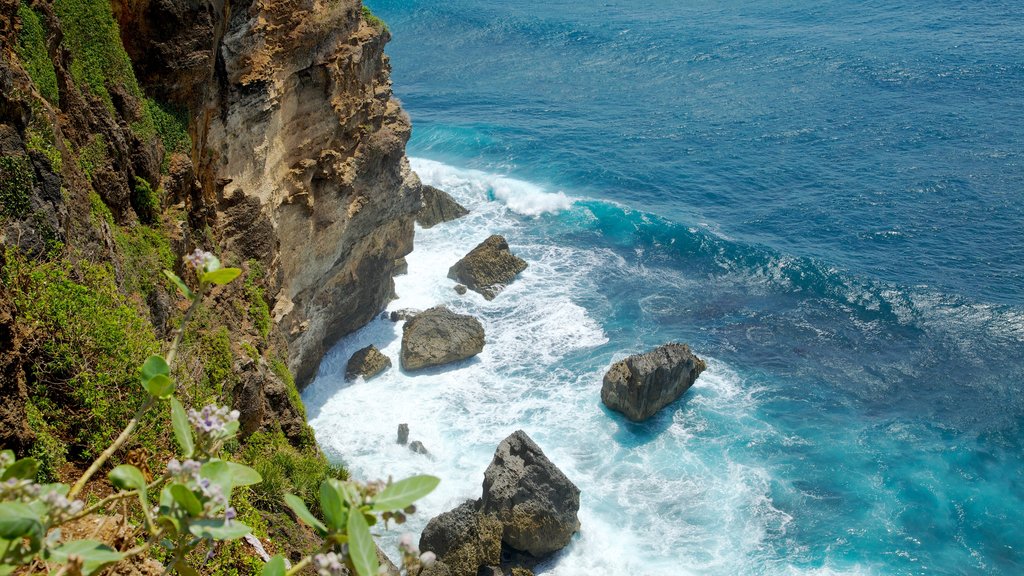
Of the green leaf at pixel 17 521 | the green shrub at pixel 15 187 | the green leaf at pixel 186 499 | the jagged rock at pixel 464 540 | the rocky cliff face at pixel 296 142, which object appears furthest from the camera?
the jagged rock at pixel 464 540

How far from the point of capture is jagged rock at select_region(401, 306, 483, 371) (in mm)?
31719

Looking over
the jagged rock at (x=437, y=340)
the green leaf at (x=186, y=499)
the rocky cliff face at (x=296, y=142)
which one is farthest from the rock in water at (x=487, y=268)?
the green leaf at (x=186, y=499)

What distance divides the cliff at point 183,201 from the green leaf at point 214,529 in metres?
5.90

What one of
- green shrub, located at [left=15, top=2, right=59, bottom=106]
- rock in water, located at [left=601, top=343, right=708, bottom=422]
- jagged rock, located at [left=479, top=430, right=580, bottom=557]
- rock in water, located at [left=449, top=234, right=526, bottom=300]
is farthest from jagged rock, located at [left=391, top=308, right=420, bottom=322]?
green shrub, located at [left=15, top=2, right=59, bottom=106]

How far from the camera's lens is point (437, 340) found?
3200 centimetres

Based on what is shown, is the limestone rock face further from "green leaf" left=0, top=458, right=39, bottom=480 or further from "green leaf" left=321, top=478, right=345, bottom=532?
"green leaf" left=321, top=478, right=345, bottom=532

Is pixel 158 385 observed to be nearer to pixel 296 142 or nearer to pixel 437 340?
pixel 296 142

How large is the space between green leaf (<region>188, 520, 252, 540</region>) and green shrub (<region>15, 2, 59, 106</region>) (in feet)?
37.1

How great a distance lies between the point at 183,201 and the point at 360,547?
1608 centimetres

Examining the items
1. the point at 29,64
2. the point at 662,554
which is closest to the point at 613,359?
the point at 662,554

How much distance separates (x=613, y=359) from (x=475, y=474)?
9248 millimetres

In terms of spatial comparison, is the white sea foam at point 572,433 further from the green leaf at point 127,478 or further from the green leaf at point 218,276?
the green leaf at point 218,276

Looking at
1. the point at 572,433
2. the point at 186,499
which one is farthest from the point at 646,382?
the point at 186,499

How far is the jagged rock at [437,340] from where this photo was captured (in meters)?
31.7
